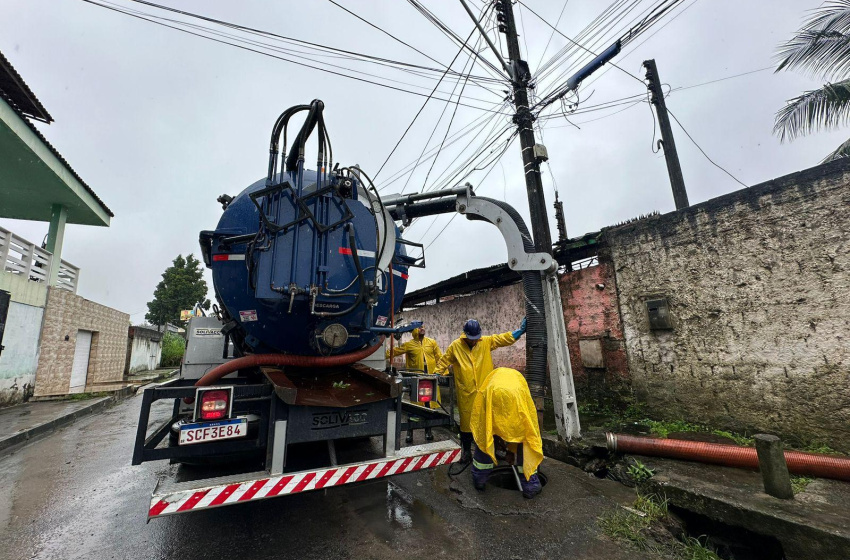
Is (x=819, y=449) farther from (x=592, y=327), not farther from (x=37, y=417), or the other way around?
(x=37, y=417)

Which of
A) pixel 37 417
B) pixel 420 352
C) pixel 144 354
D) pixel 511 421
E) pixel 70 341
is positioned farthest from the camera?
pixel 144 354

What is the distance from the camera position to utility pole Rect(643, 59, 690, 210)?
8547mm

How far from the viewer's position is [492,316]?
8469 millimetres

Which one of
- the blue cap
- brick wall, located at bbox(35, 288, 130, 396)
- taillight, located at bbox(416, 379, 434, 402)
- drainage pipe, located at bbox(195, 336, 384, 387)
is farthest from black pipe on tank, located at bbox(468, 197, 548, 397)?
brick wall, located at bbox(35, 288, 130, 396)

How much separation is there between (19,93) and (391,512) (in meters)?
11.3

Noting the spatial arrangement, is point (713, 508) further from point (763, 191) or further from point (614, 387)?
point (763, 191)

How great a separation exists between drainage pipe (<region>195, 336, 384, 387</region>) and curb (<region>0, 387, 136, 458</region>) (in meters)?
4.90

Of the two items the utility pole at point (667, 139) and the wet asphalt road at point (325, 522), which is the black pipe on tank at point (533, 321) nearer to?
the wet asphalt road at point (325, 522)

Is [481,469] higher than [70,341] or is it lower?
lower

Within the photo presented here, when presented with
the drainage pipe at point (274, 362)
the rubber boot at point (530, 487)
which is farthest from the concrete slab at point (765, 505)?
the drainage pipe at point (274, 362)

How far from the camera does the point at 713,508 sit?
2.86 meters

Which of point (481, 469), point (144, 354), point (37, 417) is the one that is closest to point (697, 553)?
point (481, 469)

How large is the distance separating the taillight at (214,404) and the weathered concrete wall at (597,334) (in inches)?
217

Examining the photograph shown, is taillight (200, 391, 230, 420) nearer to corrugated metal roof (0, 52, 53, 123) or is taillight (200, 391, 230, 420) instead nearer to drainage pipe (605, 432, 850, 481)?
drainage pipe (605, 432, 850, 481)
